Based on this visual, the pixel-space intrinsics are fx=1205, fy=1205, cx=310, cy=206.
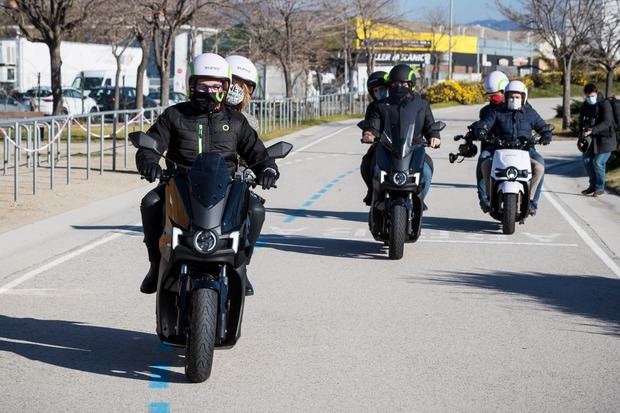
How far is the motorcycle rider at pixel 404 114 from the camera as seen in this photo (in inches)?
471

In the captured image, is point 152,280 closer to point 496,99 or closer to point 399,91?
point 399,91

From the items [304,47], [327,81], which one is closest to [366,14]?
[304,47]

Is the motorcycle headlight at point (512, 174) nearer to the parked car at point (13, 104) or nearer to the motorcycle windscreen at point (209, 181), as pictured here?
the motorcycle windscreen at point (209, 181)

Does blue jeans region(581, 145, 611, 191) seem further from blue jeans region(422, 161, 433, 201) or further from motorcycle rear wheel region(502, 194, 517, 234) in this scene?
blue jeans region(422, 161, 433, 201)

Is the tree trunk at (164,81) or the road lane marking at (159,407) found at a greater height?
the tree trunk at (164,81)

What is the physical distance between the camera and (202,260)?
21.2 feet

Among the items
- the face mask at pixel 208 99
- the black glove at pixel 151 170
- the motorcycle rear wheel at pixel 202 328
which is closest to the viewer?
the motorcycle rear wheel at pixel 202 328

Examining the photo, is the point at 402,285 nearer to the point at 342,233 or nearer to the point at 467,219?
the point at 342,233

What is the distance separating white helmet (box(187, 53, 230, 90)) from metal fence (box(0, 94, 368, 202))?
9769 mm

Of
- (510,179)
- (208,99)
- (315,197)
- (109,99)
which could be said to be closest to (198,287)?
(208,99)

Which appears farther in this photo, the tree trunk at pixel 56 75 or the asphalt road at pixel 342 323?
the tree trunk at pixel 56 75

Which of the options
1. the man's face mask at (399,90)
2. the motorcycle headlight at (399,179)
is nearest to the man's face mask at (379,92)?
the man's face mask at (399,90)

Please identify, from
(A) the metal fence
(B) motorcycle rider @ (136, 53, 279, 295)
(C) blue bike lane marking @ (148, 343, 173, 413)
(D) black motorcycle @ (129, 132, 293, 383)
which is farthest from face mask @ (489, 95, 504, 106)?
(D) black motorcycle @ (129, 132, 293, 383)

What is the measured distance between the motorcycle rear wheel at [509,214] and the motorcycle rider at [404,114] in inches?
66.3
